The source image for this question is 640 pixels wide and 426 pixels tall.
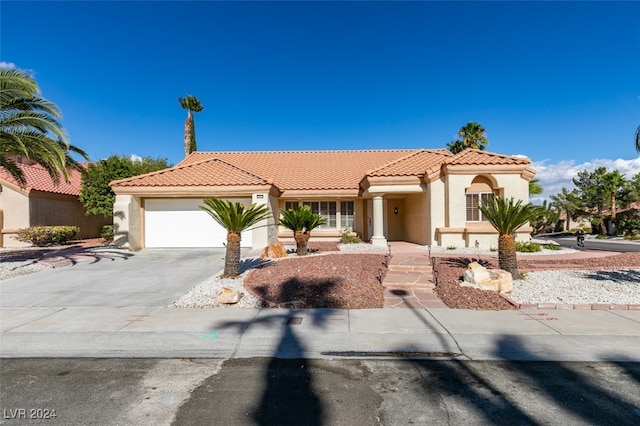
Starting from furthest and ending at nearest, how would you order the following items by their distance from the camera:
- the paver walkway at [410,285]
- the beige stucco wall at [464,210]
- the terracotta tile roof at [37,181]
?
the terracotta tile roof at [37,181]
the beige stucco wall at [464,210]
the paver walkway at [410,285]

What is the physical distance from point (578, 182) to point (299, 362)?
149 feet

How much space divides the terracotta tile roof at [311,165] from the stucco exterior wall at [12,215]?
Answer: 8.86m

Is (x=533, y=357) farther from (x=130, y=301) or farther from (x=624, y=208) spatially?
(x=624, y=208)

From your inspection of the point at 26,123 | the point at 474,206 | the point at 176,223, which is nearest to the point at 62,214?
the point at 176,223

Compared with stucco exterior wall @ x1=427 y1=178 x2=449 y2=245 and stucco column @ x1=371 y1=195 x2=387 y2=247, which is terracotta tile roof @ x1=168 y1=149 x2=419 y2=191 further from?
stucco exterior wall @ x1=427 y1=178 x2=449 y2=245

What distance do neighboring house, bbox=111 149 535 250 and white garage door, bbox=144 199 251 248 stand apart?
0.16ft

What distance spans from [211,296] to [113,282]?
3.79 meters

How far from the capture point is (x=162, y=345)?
523 cm

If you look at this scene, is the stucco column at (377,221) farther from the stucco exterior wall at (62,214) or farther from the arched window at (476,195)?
the stucco exterior wall at (62,214)

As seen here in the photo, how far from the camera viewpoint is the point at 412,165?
16734 mm

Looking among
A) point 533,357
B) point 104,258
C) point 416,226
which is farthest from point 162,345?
point 416,226

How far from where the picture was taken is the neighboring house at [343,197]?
14.8 m

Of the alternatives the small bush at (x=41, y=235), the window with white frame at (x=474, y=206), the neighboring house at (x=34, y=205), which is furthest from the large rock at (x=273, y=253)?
the small bush at (x=41, y=235)

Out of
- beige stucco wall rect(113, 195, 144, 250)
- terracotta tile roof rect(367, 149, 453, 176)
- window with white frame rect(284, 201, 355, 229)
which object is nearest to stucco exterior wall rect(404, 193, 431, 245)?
terracotta tile roof rect(367, 149, 453, 176)
